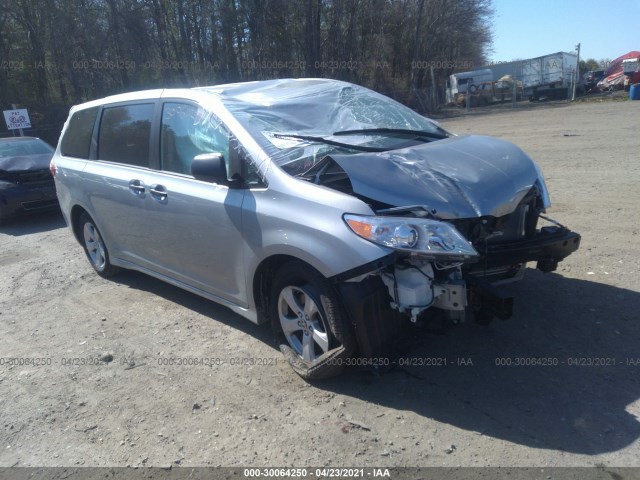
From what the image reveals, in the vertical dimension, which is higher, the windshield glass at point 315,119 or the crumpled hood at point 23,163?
the windshield glass at point 315,119

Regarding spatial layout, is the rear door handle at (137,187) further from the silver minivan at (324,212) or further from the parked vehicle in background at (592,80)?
the parked vehicle in background at (592,80)

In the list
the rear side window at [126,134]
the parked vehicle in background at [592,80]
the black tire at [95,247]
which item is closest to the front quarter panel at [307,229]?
the rear side window at [126,134]

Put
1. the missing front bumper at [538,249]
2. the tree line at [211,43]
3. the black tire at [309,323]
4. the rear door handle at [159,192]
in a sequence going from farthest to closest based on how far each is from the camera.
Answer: the tree line at [211,43] < the rear door handle at [159,192] < the missing front bumper at [538,249] < the black tire at [309,323]

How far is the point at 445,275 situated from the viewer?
3.19 meters

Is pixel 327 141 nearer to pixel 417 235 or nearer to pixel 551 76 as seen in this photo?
pixel 417 235

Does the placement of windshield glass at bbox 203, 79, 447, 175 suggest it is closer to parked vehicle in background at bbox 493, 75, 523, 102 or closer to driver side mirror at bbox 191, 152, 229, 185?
driver side mirror at bbox 191, 152, 229, 185

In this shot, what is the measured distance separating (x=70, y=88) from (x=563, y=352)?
27241mm

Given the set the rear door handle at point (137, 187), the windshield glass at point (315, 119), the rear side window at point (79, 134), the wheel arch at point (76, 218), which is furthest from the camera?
the wheel arch at point (76, 218)

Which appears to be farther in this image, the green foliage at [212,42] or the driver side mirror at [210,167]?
the green foliage at [212,42]

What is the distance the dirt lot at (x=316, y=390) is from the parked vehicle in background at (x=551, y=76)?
37696 mm

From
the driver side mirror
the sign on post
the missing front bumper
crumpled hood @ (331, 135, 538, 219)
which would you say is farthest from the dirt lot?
the sign on post

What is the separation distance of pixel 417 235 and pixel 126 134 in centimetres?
335

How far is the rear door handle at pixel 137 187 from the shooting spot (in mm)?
4730

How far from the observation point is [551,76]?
39.8 m
